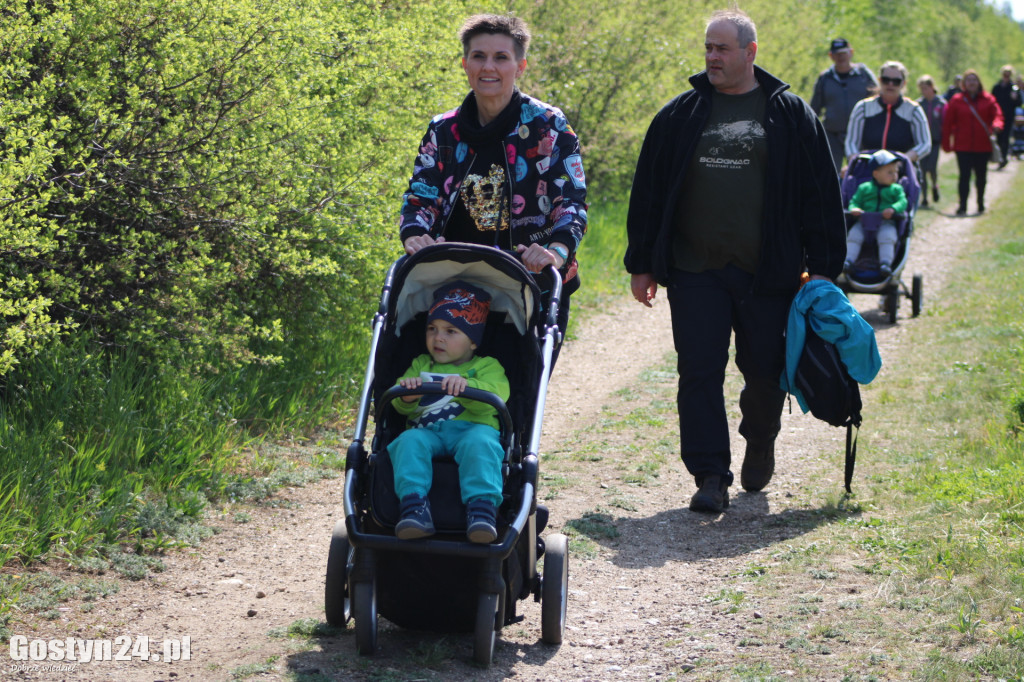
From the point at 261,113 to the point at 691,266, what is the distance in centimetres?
255

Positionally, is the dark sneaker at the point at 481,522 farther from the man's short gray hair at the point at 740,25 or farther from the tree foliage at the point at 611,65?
the tree foliage at the point at 611,65

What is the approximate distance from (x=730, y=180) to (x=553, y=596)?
8.47ft

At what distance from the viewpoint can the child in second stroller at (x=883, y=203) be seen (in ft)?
36.2

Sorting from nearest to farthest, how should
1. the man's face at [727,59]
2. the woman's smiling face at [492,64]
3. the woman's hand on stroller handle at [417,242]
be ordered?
the woman's hand on stroller handle at [417,242]
the woman's smiling face at [492,64]
the man's face at [727,59]

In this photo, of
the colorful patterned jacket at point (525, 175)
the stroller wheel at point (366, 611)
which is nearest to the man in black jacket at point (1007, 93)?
the colorful patterned jacket at point (525, 175)

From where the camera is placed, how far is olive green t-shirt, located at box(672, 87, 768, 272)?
587cm

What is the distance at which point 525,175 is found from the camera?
5031mm

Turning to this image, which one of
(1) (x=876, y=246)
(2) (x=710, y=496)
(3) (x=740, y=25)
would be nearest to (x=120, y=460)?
(2) (x=710, y=496)

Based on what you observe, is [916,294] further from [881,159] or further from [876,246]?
[881,159]

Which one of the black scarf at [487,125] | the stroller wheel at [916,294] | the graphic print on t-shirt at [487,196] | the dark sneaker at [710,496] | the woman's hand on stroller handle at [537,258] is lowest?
the dark sneaker at [710,496]

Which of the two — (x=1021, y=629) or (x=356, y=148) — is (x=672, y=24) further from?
(x=1021, y=629)

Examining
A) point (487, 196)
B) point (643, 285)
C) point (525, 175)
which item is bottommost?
point (643, 285)

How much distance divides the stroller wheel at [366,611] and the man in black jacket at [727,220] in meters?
2.43

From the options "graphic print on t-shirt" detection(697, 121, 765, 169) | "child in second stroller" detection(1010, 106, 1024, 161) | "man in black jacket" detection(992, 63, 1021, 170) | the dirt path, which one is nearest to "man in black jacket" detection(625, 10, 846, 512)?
"graphic print on t-shirt" detection(697, 121, 765, 169)
